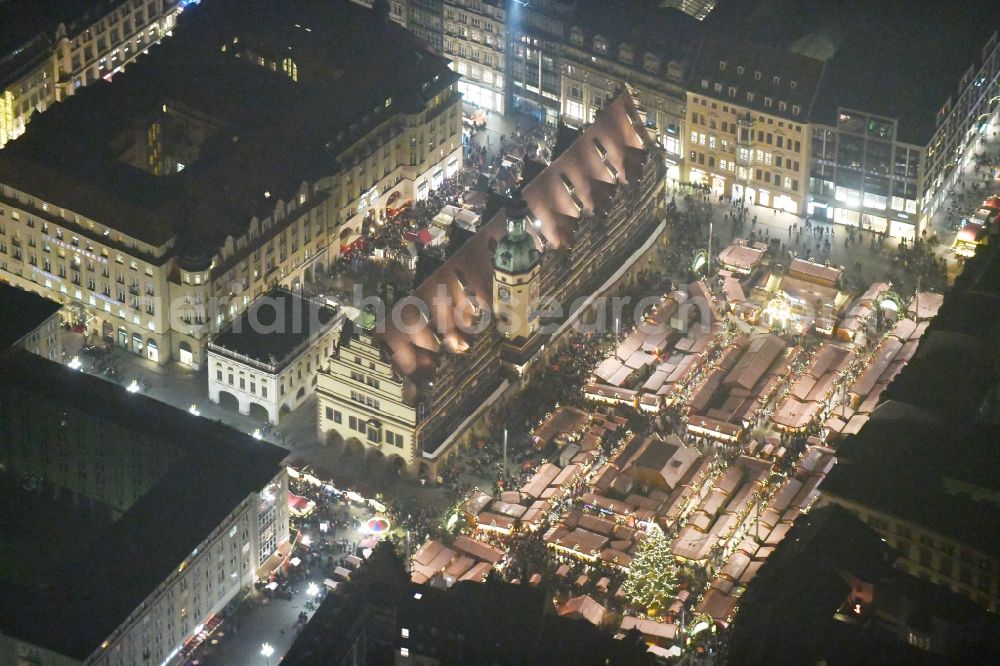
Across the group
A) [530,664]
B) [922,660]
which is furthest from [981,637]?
[530,664]

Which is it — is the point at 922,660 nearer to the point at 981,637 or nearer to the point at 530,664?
the point at 981,637

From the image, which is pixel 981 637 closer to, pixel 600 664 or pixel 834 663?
pixel 834 663

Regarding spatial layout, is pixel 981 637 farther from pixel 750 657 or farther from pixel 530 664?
pixel 530 664

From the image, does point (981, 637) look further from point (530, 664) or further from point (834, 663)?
point (530, 664)

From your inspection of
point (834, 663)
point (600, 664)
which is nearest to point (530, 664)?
point (600, 664)

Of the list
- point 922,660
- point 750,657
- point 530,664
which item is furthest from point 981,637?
point 530,664
